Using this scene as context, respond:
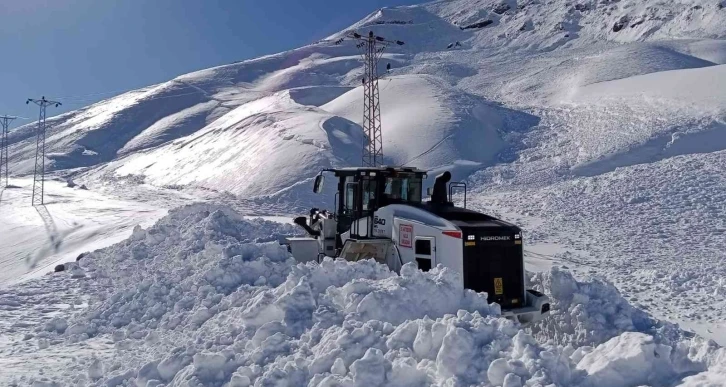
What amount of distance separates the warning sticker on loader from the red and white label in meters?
1.36

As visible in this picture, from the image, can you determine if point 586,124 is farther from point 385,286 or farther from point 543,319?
point 385,286

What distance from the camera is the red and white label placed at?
8680 mm

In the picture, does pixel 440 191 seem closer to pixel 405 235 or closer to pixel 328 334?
pixel 405 235

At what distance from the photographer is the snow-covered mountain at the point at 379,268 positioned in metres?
5.15

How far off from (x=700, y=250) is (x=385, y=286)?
12.4m

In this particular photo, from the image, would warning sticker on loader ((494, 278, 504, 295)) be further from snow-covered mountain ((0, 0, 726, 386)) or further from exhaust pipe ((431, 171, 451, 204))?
exhaust pipe ((431, 171, 451, 204))

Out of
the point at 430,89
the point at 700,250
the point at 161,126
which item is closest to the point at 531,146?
the point at 430,89

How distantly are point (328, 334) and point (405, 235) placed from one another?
3488 mm

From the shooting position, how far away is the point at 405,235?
28.9 ft

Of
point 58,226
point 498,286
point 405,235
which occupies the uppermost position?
point 405,235

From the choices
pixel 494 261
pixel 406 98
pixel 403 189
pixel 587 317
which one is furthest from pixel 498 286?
pixel 406 98

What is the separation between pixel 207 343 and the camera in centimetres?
600

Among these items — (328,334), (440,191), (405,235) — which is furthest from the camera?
(440,191)

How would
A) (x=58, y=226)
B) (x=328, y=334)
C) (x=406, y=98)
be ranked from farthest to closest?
(x=406, y=98)
(x=58, y=226)
(x=328, y=334)
